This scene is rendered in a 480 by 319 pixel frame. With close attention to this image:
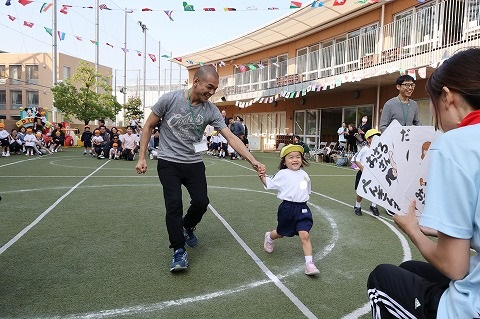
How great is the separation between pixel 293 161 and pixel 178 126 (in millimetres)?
1305

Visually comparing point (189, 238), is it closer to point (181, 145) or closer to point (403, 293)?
point (181, 145)

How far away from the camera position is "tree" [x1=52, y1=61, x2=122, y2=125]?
29.6 m

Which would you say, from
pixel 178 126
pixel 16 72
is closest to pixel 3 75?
pixel 16 72

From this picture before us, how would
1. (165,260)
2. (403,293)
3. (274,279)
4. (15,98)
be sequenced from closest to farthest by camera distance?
(403,293)
(274,279)
(165,260)
(15,98)

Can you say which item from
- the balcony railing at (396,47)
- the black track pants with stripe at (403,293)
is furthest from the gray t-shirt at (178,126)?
the balcony railing at (396,47)

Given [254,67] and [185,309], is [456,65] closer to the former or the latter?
[185,309]

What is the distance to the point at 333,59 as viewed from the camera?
68.9 ft

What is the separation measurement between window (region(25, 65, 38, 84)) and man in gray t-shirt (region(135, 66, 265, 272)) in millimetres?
51608

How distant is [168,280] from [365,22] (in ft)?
60.2

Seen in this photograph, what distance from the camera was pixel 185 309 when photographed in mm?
3129

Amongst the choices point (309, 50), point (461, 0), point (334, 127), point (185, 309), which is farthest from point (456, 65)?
point (309, 50)

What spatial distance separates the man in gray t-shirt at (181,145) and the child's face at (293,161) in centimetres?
37

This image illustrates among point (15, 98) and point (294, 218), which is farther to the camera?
point (15, 98)

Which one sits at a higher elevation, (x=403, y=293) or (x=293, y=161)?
(x=293, y=161)
